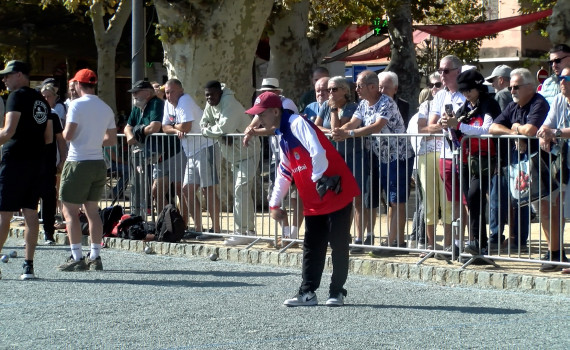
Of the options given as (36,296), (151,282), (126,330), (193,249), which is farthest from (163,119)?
(126,330)

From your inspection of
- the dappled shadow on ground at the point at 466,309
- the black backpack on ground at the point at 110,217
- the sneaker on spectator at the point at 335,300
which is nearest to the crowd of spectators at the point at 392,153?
the black backpack on ground at the point at 110,217

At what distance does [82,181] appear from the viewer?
1086cm

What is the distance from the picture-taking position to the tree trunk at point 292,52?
68.8 feet

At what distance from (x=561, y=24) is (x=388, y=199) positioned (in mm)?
8534

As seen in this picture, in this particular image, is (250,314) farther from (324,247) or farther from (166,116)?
(166,116)

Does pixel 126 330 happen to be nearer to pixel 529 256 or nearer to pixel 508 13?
pixel 529 256

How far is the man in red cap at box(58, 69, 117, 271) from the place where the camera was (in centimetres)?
1084

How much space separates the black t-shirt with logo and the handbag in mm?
4671

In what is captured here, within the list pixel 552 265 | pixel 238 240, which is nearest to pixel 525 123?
pixel 552 265

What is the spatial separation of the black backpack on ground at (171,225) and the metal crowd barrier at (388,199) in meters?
0.33

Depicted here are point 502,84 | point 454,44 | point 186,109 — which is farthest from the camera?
point 454,44

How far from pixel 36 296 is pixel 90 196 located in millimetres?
1921

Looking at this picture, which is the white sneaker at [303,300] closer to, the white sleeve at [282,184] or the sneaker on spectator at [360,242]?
the white sleeve at [282,184]

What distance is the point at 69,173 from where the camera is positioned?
10.9 m
